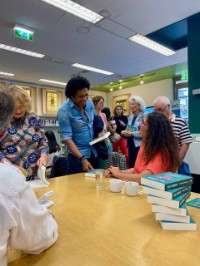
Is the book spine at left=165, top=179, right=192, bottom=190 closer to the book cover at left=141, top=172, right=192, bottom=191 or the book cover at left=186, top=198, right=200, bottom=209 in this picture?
the book cover at left=141, top=172, right=192, bottom=191

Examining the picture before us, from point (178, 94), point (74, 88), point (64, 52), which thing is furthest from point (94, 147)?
point (178, 94)

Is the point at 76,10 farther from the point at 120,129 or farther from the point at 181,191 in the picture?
the point at 181,191

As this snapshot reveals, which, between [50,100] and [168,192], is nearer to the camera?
[168,192]

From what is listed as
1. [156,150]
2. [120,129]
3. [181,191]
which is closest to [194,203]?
[181,191]

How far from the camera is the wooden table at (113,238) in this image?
0.60 metres

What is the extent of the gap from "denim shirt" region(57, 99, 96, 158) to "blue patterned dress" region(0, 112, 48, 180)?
216mm

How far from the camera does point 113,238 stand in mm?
709

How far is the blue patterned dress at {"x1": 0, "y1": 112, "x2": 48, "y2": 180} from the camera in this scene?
1.40m

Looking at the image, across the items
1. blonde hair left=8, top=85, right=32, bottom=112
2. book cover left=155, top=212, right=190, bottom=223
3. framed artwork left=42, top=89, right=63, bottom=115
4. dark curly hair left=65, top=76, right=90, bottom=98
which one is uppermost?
framed artwork left=42, top=89, right=63, bottom=115

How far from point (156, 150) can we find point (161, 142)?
6 cm

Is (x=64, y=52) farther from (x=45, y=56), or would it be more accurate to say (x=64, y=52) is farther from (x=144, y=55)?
(x=144, y=55)

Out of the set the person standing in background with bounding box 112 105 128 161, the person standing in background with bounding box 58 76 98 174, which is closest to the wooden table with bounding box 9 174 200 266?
the person standing in background with bounding box 58 76 98 174

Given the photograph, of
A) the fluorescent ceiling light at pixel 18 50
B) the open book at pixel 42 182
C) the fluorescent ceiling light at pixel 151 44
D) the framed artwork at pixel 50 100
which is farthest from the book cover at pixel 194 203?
the framed artwork at pixel 50 100

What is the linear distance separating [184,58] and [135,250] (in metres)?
5.24
